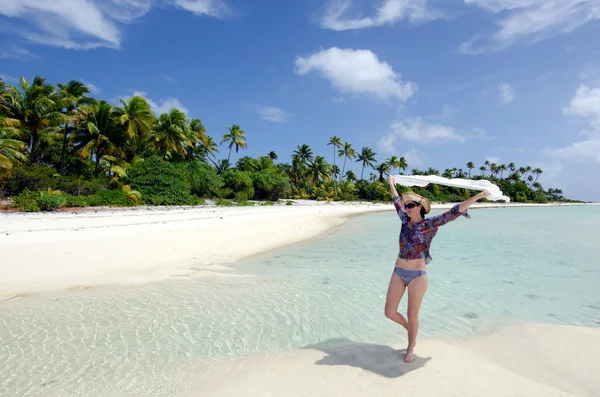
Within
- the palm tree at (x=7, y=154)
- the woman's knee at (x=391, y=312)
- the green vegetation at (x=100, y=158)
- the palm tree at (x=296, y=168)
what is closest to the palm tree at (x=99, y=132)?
the green vegetation at (x=100, y=158)

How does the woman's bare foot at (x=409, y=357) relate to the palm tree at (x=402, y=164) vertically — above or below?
below

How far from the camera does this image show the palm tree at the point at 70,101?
28.7 m

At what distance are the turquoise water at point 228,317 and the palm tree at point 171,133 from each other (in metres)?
29.1

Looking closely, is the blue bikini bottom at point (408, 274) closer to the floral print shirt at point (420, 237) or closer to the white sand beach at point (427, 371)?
the floral print shirt at point (420, 237)

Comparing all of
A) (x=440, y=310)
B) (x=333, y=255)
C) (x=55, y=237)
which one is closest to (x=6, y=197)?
(x=55, y=237)

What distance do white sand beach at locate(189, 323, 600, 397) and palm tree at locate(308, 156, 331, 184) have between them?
194 ft

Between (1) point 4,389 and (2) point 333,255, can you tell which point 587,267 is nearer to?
(2) point 333,255

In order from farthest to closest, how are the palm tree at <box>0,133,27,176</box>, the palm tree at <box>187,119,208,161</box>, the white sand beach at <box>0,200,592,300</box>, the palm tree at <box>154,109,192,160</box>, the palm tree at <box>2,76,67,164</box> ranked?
the palm tree at <box>187,119,208,161</box>, the palm tree at <box>154,109,192,160</box>, the palm tree at <box>2,76,67,164</box>, the palm tree at <box>0,133,27,176</box>, the white sand beach at <box>0,200,592,300</box>

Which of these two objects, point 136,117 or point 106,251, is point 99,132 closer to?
point 136,117

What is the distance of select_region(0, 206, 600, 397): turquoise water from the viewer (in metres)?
3.52

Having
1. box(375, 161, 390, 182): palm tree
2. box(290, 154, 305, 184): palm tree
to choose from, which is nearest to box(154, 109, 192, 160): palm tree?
box(290, 154, 305, 184): palm tree

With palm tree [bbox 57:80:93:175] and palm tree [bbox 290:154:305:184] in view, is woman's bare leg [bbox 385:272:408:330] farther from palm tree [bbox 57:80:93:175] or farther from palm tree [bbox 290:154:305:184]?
palm tree [bbox 290:154:305:184]

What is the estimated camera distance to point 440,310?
18.6ft

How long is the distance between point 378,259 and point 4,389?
8.90 m
